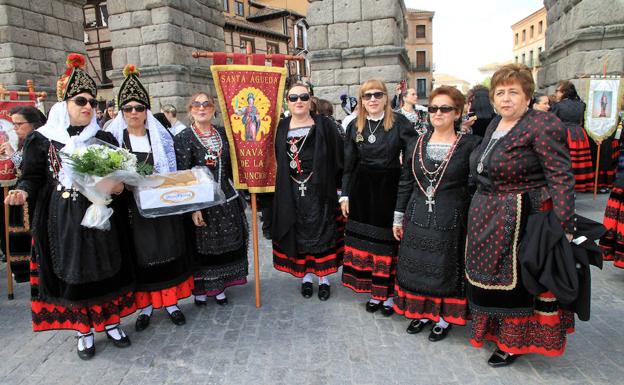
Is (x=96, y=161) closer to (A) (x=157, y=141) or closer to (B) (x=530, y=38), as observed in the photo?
(A) (x=157, y=141)

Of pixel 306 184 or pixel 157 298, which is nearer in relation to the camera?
pixel 157 298

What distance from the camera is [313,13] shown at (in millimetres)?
8391

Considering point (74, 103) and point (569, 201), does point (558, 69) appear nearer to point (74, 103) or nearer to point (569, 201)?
Answer: point (569, 201)

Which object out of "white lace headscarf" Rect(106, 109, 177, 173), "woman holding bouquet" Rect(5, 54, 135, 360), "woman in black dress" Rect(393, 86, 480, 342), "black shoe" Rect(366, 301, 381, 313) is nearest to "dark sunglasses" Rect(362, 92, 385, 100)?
"woman in black dress" Rect(393, 86, 480, 342)

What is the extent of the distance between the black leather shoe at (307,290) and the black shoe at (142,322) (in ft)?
5.16

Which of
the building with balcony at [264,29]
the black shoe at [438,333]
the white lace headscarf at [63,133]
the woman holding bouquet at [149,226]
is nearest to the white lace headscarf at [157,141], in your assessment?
the woman holding bouquet at [149,226]

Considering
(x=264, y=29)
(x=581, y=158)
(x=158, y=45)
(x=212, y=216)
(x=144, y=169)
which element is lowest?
(x=581, y=158)

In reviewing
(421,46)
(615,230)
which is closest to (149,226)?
(615,230)

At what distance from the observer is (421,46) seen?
53.2 meters

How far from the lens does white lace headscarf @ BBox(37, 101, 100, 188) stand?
3.22 m

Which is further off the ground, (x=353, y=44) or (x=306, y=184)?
(x=353, y=44)

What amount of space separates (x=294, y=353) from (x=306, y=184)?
1.62 m

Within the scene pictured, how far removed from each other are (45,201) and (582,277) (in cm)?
402

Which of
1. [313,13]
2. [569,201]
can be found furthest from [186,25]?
[569,201]
